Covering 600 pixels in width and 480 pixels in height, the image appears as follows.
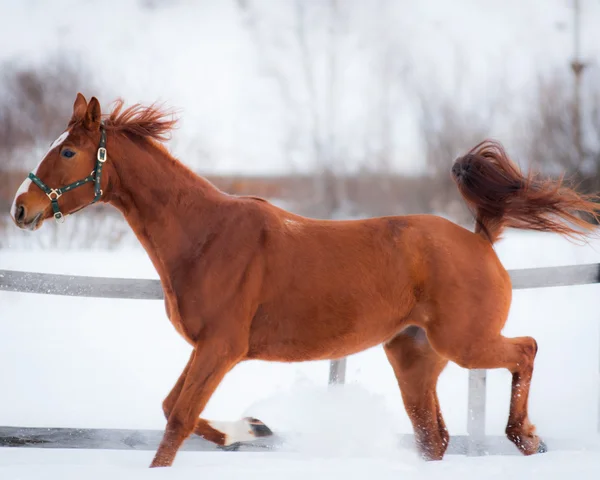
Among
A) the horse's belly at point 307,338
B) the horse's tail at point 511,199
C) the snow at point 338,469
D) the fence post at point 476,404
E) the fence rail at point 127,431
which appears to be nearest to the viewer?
the snow at point 338,469

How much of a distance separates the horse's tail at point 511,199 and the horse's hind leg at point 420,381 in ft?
2.61

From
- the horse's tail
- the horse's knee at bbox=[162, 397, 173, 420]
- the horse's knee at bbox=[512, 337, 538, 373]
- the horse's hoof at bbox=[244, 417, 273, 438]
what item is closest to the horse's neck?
the horse's knee at bbox=[162, 397, 173, 420]

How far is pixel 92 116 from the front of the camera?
319 centimetres

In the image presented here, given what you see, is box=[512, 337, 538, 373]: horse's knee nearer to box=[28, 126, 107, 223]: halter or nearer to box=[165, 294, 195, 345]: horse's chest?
box=[165, 294, 195, 345]: horse's chest

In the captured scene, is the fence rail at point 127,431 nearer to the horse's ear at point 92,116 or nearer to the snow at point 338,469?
the snow at point 338,469

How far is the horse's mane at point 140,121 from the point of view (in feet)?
10.8

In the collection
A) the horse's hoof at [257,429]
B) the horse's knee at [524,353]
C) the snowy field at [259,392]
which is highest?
the horse's knee at [524,353]

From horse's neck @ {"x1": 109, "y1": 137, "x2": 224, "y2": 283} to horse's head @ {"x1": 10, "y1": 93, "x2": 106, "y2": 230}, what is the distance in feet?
0.41

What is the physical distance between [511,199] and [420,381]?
124cm

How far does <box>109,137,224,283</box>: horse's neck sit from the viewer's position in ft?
10.6

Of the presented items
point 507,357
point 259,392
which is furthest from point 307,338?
point 259,392

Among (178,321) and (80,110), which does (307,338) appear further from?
(80,110)

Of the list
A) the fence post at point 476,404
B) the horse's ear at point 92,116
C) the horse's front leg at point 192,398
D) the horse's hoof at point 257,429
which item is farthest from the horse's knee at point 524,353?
the horse's ear at point 92,116

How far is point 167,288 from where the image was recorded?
3207 mm
